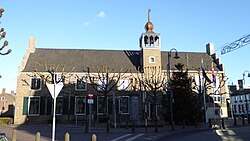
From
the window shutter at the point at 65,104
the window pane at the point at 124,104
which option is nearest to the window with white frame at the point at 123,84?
the window pane at the point at 124,104

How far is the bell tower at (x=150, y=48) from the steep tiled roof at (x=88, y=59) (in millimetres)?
2236

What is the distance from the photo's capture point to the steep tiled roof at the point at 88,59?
131ft

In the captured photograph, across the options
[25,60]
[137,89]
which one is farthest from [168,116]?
[25,60]

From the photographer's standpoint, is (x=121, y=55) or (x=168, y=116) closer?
(x=168, y=116)

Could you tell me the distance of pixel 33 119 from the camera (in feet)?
119

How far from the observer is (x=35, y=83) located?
37.8 metres

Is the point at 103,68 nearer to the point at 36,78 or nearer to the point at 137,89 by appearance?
the point at 137,89

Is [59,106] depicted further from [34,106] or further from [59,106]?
[34,106]

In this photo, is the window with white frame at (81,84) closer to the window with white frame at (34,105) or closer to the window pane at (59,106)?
the window pane at (59,106)

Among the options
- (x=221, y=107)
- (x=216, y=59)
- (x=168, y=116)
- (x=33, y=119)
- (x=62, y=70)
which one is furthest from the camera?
(x=216, y=59)

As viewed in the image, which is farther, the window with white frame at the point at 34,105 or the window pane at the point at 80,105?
the window pane at the point at 80,105

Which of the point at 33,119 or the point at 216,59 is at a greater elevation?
the point at 216,59

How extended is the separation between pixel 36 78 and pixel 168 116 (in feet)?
68.8

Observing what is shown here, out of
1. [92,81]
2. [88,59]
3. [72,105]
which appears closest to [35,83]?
[72,105]
